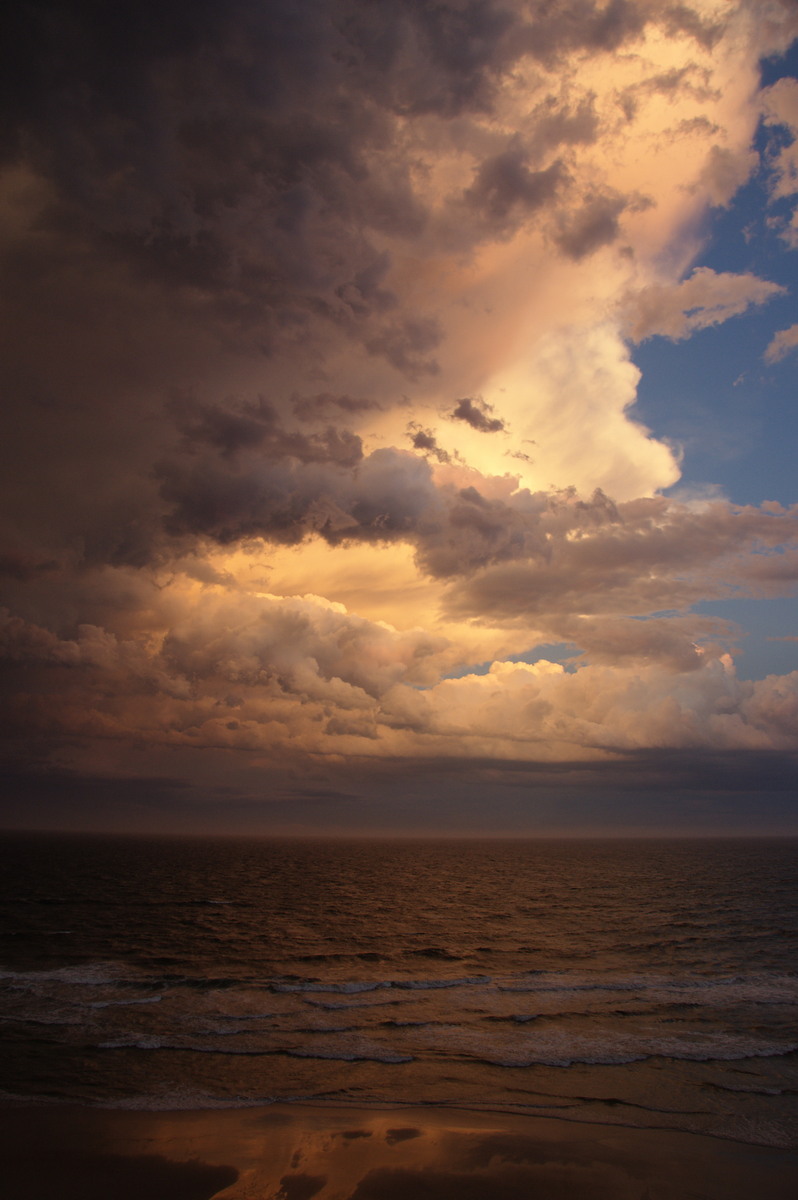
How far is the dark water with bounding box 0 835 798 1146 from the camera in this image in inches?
829

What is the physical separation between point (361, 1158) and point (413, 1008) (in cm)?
1453

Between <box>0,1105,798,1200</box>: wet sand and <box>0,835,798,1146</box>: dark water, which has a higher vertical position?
<box>0,1105,798,1200</box>: wet sand

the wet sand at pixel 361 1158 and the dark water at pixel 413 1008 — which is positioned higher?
the wet sand at pixel 361 1158

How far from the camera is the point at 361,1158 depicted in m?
16.7

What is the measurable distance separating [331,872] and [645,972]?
85.6 metres

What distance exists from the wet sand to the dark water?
47.4 inches

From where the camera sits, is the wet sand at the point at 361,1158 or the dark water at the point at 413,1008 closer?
the wet sand at the point at 361,1158

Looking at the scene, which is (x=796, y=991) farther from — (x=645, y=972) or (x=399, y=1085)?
(x=399, y=1085)

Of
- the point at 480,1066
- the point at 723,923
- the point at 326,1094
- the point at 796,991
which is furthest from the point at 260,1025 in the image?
the point at 723,923

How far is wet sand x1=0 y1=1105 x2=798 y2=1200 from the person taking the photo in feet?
50.5

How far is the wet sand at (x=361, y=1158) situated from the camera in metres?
15.4

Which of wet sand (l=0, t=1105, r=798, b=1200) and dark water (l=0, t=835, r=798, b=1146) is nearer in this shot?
wet sand (l=0, t=1105, r=798, b=1200)

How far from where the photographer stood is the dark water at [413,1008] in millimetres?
21062

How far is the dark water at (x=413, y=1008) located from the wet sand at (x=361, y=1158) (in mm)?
1205
